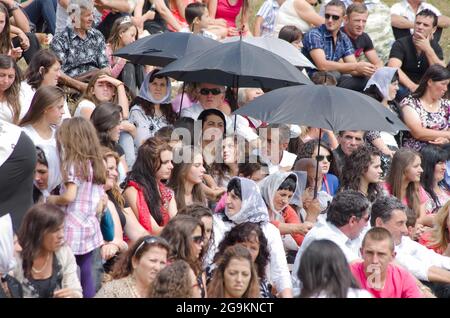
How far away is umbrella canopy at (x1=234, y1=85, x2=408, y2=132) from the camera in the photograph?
33.4ft

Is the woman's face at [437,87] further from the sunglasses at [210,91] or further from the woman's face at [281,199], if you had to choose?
the woman's face at [281,199]

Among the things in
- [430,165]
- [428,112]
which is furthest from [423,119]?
[430,165]

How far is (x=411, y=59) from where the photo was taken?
14.5 metres

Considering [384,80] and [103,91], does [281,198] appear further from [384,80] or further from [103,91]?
[384,80]

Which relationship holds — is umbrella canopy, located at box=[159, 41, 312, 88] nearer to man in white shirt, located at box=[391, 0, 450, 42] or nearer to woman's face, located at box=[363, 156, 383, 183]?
woman's face, located at box=[363, 156, 383, 183]

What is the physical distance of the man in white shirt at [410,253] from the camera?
9797 millimetres

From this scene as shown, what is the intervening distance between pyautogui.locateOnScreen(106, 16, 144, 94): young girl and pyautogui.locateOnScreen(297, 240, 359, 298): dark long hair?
5755mm

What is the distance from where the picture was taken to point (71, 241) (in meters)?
8.61

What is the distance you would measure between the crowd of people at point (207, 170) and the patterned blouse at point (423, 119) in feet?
0.06

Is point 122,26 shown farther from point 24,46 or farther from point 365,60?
A: point 365,60

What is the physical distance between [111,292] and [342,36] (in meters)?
7.11

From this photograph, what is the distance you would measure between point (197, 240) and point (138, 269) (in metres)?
0.77

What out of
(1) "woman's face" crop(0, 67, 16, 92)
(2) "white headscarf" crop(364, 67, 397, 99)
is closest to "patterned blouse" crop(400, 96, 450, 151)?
(2) "white headscarf" crop(364, 67, 397, 99)
